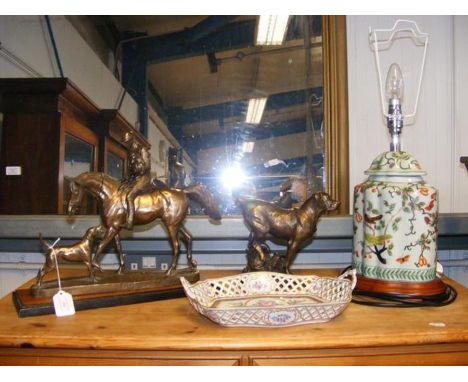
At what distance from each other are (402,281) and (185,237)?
0.53m

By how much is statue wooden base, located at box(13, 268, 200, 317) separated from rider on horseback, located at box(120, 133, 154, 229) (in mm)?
131

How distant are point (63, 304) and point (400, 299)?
72cm

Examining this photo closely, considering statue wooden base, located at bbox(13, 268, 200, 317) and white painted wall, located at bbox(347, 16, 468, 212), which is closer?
statue wooden base, located at bbox(13, 268, 200, 317)

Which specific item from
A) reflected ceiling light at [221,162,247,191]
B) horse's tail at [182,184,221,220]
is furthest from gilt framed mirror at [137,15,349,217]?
horse's tail at [182,184,221,220]

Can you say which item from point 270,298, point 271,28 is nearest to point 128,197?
point 270,298

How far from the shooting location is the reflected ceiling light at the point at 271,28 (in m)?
1.38

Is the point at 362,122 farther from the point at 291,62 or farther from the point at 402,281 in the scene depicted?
the point at 402,281

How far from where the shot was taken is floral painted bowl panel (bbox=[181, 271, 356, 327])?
2.65ft

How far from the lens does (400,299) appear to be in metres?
0.98

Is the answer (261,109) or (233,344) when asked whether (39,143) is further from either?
(233,344)

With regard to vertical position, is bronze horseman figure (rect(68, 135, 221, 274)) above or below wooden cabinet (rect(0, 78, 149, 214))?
below

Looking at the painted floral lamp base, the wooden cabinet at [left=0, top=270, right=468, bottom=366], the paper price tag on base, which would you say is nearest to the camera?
the wooden cabinet at [left=0, top=270, right=468, bottom=366]

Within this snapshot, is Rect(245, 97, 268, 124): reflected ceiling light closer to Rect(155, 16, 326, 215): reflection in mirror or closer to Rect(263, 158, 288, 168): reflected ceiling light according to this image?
Rect(155, 16, 326, 215): reflection in mirror

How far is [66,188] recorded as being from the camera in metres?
1.38
